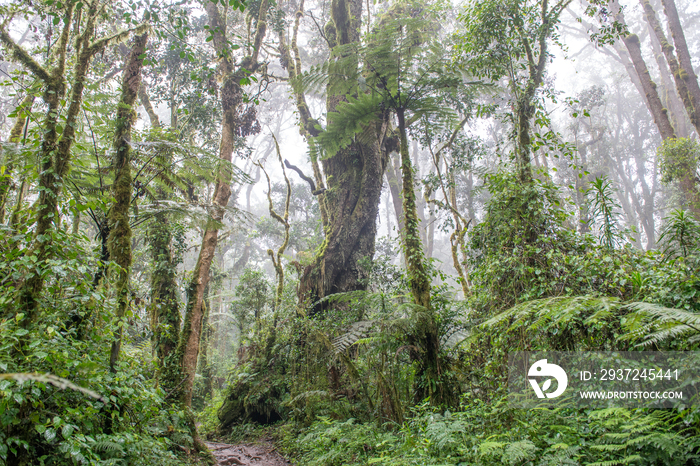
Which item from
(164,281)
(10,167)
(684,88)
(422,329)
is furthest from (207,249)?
(684,88)

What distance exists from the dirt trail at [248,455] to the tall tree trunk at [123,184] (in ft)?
9.00

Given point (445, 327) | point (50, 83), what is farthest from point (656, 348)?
point (50, 83)

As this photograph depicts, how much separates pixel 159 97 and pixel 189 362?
7.85m

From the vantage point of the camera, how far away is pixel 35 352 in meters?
2.25

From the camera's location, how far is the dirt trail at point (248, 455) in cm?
473

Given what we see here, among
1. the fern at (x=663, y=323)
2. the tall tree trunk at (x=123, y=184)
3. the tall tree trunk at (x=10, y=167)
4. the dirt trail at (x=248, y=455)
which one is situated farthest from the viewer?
the dirt trail at (x=248, y=455)

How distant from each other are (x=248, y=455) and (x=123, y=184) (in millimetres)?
4168

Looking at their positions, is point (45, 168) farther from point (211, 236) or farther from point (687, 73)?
point (687, 73)

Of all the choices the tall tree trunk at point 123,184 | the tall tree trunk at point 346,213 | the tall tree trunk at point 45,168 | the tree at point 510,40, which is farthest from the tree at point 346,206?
the tall tree trunk at point 45,168

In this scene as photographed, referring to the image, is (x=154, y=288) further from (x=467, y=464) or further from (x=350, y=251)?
(x=467, y=464)

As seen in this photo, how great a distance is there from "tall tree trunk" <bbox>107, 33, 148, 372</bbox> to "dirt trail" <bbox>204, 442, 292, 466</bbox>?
2744 mm

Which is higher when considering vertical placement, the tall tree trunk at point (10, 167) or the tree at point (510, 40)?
the tree at point (510, 40)

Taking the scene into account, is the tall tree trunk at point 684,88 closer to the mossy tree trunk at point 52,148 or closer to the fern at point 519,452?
the fern at point 519,452

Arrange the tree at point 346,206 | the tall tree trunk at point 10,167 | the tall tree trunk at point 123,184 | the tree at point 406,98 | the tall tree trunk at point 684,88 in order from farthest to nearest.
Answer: the tall tree trunk at point 684,88 → the tree at point 346,206 → the tree at point 406,98 → the tall tree trunk at point 123,184 → the tall tree trunk at point 10,167
